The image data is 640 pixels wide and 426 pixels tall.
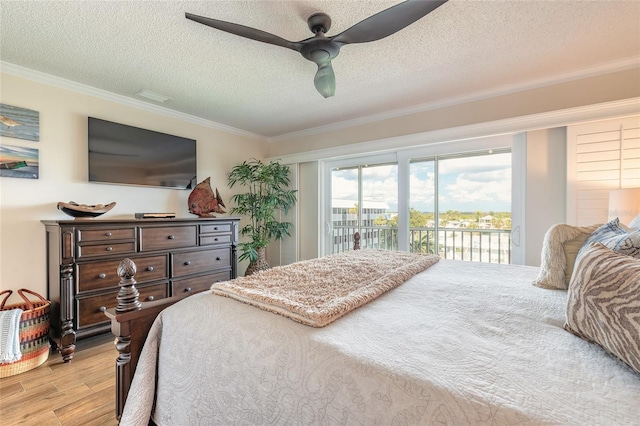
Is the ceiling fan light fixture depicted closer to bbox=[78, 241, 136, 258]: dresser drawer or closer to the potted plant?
the potted plant

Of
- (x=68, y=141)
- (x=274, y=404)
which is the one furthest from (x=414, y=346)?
(x=68, y=141)

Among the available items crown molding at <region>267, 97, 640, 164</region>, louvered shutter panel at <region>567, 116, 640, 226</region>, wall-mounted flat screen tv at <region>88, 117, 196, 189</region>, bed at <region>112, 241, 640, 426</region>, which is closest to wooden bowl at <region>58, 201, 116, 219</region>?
wall-mounted flat screen tv at <region>88, 117, 196, 189</region>

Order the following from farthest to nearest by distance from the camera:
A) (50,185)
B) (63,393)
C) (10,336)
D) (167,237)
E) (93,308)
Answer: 1. (167,237)
2. (50,185)
3. (93,308)
4. (10,336)
5. (63,393)

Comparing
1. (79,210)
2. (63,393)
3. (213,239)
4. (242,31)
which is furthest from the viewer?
(213,239)

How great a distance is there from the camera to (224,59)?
2205mm

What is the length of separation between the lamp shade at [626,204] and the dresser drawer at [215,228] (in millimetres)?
3472

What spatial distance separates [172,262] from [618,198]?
3.71 m

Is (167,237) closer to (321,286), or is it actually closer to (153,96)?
(153,96)

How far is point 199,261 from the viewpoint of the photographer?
299cm

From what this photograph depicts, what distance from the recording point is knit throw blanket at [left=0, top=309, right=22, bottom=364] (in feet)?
6.09

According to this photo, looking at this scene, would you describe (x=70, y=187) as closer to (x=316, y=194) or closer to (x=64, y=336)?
(x=64, y=336)

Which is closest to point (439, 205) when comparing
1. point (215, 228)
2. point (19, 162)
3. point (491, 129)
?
point (491, 129)

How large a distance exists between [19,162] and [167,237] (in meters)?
1.26

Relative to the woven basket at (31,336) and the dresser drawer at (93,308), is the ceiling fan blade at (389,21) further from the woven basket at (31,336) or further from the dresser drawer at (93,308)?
the woven basket at (31,336)
